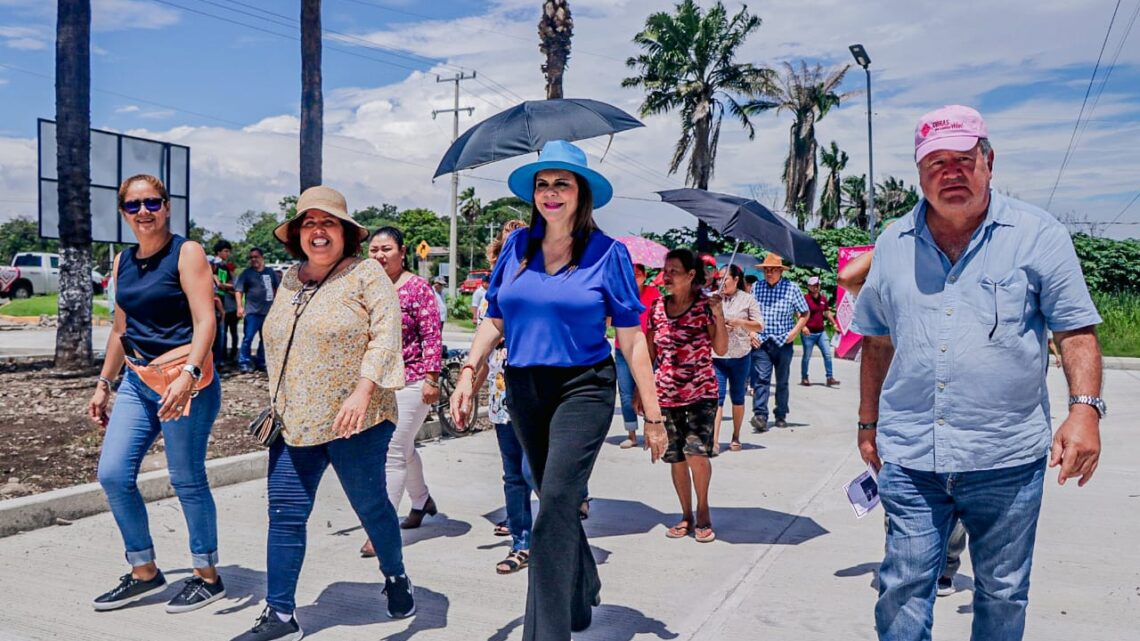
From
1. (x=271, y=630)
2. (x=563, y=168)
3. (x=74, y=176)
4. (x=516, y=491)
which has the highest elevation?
(x=74, y=176)

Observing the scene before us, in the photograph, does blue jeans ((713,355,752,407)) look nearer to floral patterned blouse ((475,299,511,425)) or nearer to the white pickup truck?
floral patterned blouse ((475,299,511,425))

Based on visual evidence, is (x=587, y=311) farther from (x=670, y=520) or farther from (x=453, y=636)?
(x=670, y=520)

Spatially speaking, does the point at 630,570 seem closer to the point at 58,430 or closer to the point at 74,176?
the point at 58,430

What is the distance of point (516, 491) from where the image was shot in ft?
17.1

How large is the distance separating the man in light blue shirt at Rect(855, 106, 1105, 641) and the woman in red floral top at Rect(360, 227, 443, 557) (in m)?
2.84

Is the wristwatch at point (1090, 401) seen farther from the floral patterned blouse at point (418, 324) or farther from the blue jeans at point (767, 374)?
the blue jeans at point (767, 374)

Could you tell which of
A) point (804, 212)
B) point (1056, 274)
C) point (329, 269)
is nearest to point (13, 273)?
point (804, 212)

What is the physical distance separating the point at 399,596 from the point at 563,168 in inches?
80.7

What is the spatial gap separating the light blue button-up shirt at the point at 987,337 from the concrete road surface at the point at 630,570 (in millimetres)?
1629

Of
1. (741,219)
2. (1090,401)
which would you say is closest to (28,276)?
(741,219)

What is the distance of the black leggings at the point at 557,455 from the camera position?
3.56m

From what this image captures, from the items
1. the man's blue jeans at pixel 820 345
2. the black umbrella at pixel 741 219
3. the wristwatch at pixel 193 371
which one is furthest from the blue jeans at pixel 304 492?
the man's blue jeans at pixel 820 345

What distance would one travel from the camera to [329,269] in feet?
13.6

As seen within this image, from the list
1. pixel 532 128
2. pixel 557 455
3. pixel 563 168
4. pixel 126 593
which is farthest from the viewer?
pixel 532 128
